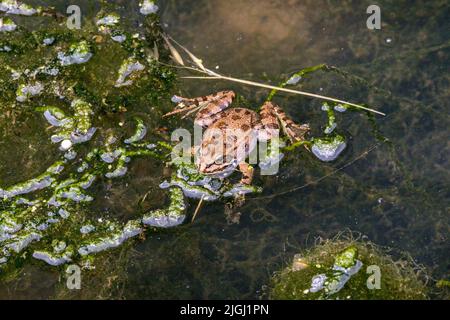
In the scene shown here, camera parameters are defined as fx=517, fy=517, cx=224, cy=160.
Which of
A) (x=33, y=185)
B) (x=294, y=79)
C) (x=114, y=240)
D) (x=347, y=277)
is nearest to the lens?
(x=347, y=277)

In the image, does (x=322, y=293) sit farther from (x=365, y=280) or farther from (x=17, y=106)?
(x=17, y=106)

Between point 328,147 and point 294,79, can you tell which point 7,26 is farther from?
point 328,147

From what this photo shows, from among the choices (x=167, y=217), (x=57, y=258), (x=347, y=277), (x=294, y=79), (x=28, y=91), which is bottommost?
(x=347, y=277)

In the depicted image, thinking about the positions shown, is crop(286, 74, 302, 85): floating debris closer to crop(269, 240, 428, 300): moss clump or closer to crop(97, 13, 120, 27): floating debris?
crop(269, 240, 428, 300): moss clump

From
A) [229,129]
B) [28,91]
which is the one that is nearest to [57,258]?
[28,91]

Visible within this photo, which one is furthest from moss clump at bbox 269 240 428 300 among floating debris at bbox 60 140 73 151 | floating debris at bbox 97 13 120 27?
floating debris at bbox 97 13 120 27

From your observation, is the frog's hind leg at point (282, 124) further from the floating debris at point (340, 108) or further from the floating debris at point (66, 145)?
the floating debris at point (66, 145)
